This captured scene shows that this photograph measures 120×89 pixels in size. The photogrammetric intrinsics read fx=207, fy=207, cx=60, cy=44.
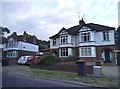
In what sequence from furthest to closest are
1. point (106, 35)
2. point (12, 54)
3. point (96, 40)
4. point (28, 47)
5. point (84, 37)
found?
point (28, 47) → point (12, 54) → point (84, 37) → point (96, 40) → point (106, 35)

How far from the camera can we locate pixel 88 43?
39.4 m

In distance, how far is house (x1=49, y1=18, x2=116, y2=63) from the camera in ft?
123

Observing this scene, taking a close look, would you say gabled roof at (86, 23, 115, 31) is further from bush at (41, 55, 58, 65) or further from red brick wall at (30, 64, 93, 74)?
red brick wall at (30, 64, 93, 74)

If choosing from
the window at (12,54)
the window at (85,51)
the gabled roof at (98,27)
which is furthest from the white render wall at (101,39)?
the window at (12,54)

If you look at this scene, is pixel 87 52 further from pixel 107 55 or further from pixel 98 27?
pixel 98 27

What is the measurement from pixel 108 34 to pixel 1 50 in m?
24.6

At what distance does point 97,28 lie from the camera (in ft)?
130

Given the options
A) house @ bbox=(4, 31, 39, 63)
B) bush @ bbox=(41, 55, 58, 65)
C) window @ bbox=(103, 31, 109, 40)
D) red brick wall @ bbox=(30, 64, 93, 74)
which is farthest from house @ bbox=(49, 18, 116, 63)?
red brick wall @ bbox=(30, 64, 93, 74)

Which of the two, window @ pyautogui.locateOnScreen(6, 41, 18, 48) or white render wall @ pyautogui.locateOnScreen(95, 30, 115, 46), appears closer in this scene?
white render wall @ pyautogui.locateOnScreen(95, 30, 115, 46)

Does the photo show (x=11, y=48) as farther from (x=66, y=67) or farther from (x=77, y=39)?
(x=66, y=67)

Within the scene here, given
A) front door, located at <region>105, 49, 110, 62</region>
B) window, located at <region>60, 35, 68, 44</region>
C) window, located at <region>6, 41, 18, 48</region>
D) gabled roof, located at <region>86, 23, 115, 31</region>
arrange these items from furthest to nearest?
window, located at <region>6, 41, 18, 48</region> → window, located at <region>60, 35, 68, 44</region> → gabled roof, located at <region>86, 23, 115, 31</region> → front door, located at <region>105, 49, 110, 62</region>

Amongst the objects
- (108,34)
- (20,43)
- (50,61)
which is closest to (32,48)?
(20,43)

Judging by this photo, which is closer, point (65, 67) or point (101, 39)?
point (65, 67)

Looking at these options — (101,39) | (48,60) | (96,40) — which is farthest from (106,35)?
(48,60)
